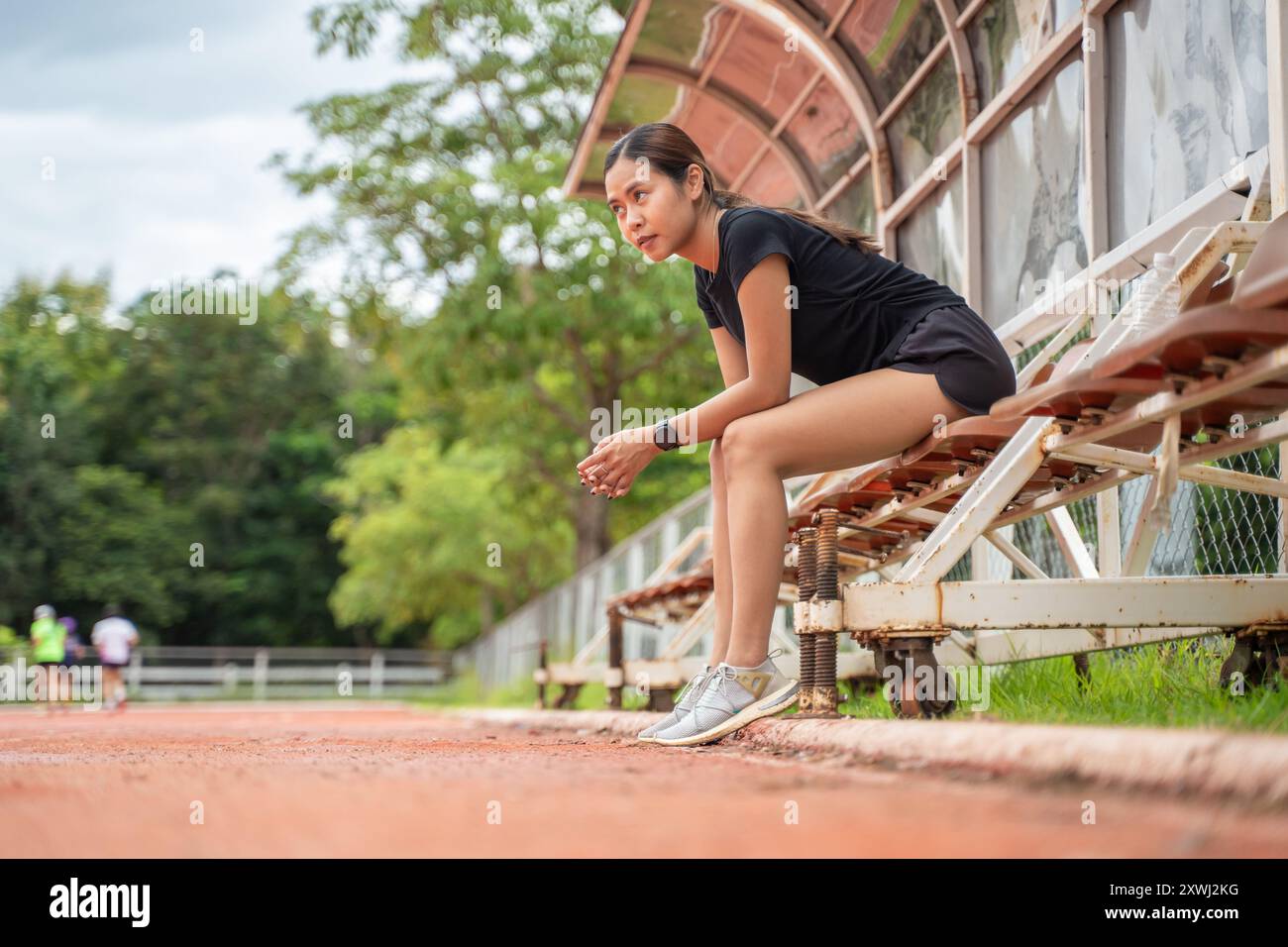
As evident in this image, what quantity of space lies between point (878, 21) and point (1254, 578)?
4712 mm

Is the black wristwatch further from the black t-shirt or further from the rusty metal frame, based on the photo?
the rusty metal frame

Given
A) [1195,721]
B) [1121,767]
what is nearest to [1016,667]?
[1195,721]

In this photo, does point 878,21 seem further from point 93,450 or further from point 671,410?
point 93,450

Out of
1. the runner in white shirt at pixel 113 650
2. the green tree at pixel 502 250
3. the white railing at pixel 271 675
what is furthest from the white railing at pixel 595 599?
the white railing at pixel 271 675

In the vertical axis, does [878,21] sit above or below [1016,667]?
above

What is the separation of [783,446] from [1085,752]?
4.72 ft

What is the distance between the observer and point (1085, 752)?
2291 millimetres

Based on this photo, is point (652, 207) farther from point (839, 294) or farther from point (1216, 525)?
point (1216, 525)

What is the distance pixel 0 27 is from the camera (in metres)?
71.8

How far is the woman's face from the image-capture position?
12.5 ft

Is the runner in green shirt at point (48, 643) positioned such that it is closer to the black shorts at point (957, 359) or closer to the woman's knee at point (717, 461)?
the woman's knee at point (717, 461)

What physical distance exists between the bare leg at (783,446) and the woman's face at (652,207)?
1.98 ft

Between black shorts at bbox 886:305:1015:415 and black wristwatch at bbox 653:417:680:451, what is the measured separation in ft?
2.08

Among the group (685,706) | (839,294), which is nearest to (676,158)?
(839,294)
